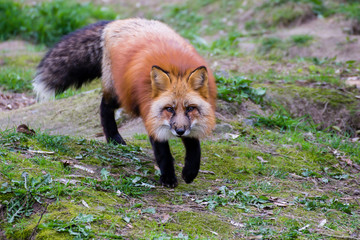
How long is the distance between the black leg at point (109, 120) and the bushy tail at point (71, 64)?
22.2 inches

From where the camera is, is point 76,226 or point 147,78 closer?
point 76,226

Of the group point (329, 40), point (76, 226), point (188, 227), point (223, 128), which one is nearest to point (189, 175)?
point (188, 227)

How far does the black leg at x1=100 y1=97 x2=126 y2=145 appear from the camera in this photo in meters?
6.76

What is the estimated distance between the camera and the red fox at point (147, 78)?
4.95 metres

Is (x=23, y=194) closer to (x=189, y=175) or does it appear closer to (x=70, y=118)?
(x=189, y=175)

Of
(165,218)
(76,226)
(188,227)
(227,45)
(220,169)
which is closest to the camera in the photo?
(76,226)

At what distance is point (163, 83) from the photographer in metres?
4.96

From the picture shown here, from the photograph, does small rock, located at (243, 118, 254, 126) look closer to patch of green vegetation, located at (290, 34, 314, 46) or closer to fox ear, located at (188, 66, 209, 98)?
fox ear, located at (188, 66, 209, 98)

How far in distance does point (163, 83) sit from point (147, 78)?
0.35 metres

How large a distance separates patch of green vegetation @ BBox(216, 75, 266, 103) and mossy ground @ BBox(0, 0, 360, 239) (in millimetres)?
161

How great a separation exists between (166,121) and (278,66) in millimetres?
6349

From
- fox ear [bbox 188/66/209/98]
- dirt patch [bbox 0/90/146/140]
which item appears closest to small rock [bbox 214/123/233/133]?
dirt patch [bbox 0/90/146/140]

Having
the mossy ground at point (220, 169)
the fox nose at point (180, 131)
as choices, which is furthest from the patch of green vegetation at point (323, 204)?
the fox nose at point (180, 131)

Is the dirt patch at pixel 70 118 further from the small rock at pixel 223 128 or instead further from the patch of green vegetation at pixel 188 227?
the patch of green vegetation at pixel 188 227
